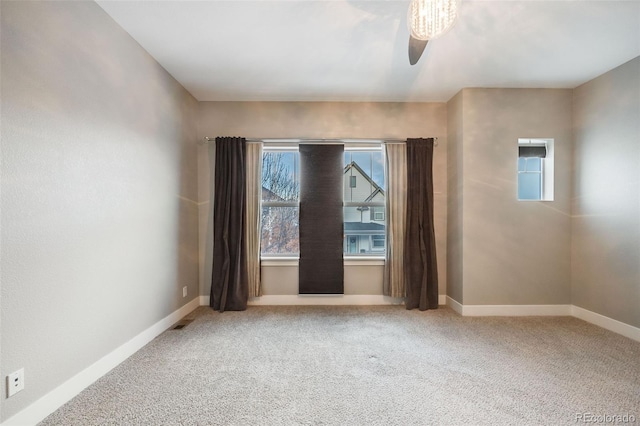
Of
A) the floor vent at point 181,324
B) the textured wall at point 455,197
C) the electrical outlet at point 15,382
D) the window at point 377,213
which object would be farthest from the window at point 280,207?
the electrical outlet at point 15,382

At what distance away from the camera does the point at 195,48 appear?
2354 mm

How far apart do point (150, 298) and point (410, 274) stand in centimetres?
285

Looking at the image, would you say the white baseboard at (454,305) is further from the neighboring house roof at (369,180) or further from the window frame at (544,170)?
the neighboring house roof at (369,180)

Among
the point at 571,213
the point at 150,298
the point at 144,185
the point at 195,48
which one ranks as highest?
the point at 195,48

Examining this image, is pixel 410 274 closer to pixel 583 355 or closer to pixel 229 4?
pixel 583 355

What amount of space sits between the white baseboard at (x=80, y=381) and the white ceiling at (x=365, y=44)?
255cm

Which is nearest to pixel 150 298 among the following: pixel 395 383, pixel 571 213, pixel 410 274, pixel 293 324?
pixel 293 324

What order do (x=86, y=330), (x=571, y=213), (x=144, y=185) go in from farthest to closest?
(x=571, y=213)
(x=144, y=185)
(x=86, y=330)

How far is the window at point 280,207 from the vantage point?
360 cm

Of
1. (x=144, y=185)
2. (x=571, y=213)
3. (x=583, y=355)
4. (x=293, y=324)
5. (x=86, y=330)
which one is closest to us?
(x=86, y=330)

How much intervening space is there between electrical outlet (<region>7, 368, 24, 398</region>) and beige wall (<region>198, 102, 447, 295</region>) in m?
2.06

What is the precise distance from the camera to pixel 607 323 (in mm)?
2719
